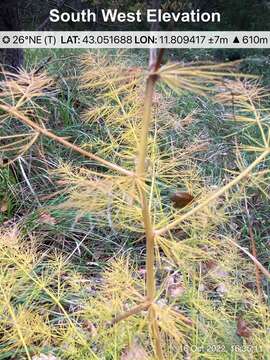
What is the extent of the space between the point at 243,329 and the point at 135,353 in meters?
0.23

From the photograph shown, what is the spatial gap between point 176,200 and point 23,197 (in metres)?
0.68

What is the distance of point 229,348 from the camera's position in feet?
2.51

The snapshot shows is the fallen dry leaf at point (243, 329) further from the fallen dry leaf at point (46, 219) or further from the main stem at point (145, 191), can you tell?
the fallen dry leaf at point (46, 219)

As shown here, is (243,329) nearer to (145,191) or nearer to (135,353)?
(135,353)

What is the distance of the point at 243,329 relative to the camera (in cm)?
82

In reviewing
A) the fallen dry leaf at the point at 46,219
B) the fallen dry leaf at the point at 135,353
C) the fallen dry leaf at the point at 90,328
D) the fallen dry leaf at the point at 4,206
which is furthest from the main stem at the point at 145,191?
the fallen dry leaf at the point at 4,206

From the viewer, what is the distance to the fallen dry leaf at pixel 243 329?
799 mm

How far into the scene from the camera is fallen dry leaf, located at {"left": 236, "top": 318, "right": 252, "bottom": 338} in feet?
2.62

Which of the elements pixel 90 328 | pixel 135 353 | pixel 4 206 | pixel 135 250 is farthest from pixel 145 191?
pixel 4 206

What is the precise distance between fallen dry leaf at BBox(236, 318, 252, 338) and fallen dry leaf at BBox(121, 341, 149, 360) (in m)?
0.20

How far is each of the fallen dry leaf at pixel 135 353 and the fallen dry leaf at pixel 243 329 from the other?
198 mm

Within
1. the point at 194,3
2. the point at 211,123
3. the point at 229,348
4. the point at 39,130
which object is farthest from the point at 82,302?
the point at 211,123

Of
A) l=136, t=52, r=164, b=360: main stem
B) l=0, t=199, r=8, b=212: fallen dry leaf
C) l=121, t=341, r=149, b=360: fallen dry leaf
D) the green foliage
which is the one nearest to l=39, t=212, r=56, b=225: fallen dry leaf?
the green foliage

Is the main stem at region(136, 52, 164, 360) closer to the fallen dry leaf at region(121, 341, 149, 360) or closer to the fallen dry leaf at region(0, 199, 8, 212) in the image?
the fallen dry leaf at region(121, 341, 149, 360)
